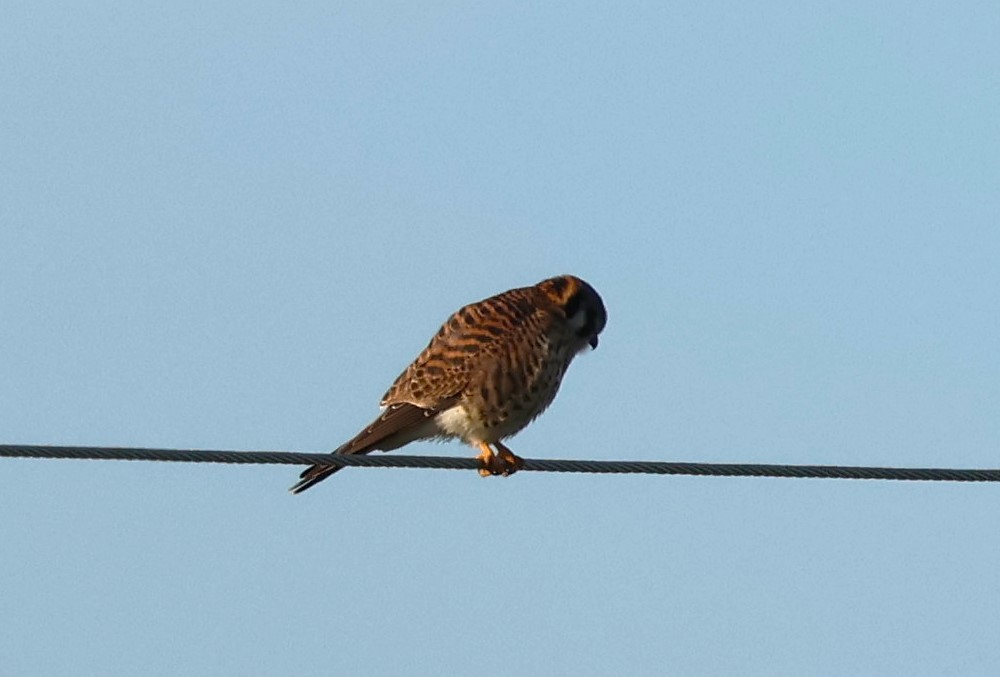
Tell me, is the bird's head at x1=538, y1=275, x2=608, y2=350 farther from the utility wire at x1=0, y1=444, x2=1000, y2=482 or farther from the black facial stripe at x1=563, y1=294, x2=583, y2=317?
the utility wire at x1=0, y1=444, x2=1000, y2=482

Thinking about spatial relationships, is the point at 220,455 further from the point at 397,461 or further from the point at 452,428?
the point at 452,428

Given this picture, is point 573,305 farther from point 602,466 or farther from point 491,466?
point 602,466

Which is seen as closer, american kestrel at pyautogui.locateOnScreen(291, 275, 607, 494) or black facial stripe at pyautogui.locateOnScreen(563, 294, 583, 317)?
american kestrel at pyautogui.locateOnScreen(291, 275, 607, 494)

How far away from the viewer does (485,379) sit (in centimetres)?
902

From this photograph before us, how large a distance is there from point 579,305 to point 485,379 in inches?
29.9

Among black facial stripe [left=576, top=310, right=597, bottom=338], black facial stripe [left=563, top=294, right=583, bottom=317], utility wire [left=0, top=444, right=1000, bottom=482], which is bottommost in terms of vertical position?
utility wire [left=0, top=444, right=1000, bottom=482]

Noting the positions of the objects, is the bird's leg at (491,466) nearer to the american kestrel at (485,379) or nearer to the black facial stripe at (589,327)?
the american kestrel at (485,379)

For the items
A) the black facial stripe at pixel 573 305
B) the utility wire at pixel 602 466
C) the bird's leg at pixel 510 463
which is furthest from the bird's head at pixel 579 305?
the utility wire at pixel 602 466

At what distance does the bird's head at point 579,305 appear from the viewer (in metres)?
9.45

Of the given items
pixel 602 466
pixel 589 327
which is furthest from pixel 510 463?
pixel 602 466

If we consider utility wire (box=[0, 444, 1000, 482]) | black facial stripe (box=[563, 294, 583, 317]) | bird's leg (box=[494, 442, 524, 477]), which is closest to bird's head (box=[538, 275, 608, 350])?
black facial stripe (box=[563, 294, 583, 317])

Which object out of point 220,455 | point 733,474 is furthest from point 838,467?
point 220,455

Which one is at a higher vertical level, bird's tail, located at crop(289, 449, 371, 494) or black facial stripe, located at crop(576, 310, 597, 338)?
black facial stripe, located at crop(576, 310, 597, 338)

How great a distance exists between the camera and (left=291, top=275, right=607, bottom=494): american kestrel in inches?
352
